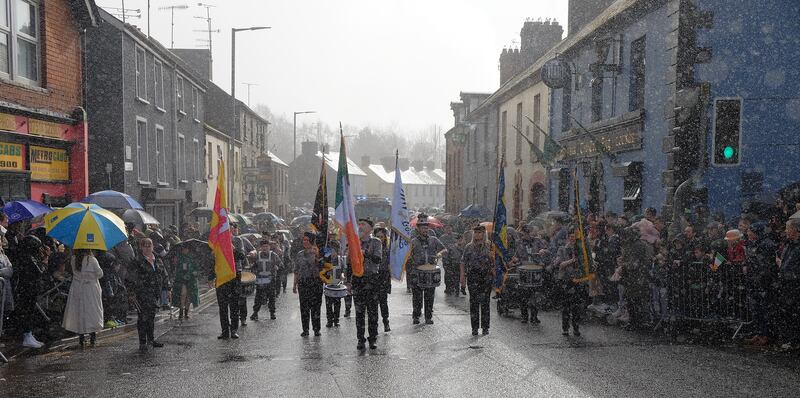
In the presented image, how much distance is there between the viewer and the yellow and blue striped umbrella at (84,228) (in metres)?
10.1

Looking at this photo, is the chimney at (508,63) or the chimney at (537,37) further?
the chimney at (508,63)

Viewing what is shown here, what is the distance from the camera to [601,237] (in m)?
13.2

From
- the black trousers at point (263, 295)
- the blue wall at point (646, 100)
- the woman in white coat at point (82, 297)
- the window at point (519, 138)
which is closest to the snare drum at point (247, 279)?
the black trousers at point (263, 295)

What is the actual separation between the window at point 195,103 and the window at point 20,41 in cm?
1703

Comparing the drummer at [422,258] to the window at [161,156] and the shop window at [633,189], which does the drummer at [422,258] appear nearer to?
the shop window at [633,189]

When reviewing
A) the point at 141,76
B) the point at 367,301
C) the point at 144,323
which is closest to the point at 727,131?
the point at 367,301

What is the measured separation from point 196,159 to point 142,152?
321 inches

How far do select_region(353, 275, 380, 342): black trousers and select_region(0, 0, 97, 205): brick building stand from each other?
7854 millimetres

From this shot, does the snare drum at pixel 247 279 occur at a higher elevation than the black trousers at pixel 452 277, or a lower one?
higher

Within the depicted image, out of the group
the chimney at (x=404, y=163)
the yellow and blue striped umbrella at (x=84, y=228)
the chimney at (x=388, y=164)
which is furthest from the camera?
the chimney at (x=404, y=163)

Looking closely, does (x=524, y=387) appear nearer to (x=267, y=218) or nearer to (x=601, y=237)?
(x=601, y=237)

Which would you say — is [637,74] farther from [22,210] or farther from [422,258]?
[22,210]

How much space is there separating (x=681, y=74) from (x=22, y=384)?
15.0m

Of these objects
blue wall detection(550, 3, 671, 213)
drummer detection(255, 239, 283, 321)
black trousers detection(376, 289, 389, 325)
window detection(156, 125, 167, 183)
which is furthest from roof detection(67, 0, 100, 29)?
blue wall detection(550, 3, 671, 213)
